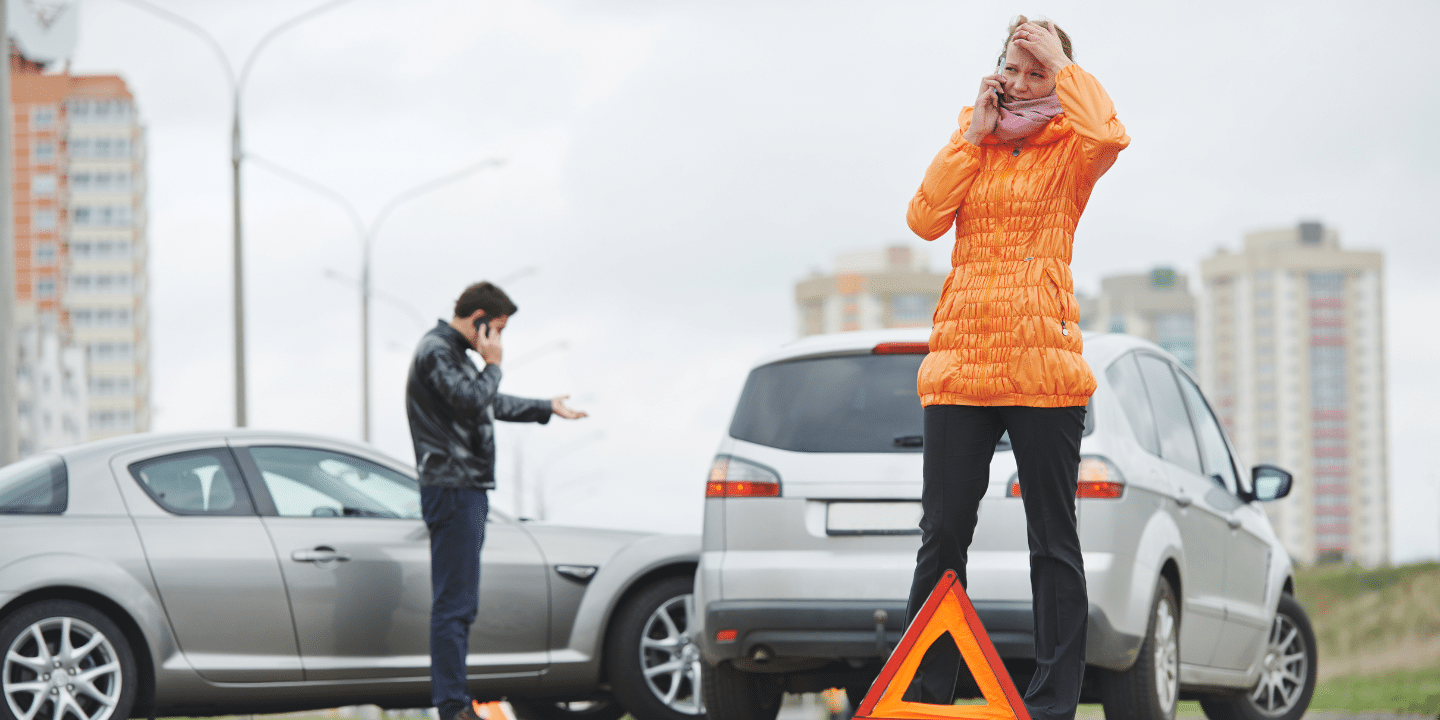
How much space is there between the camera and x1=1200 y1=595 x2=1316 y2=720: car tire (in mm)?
8438

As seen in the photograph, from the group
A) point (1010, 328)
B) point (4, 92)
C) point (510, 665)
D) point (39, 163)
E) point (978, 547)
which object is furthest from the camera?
point (39, 163)

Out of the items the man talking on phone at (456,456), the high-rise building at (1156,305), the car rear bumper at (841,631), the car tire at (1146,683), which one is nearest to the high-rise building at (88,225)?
the high-rise building at (1156,305)

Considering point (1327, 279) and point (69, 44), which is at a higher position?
point (69, 44)

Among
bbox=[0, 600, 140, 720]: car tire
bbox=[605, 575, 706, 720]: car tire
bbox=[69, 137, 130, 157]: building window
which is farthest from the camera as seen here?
bbox=[69, 137, 130, 157]: building window

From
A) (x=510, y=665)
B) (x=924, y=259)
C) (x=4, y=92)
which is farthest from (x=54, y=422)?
(x=510, y=665)

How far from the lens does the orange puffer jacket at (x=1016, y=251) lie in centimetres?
454

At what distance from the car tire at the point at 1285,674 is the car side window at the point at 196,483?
15.6 ft

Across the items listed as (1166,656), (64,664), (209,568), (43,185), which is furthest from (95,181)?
(1166,656)

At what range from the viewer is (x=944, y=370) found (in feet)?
15.2

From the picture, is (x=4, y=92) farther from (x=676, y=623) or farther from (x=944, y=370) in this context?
(x=944, y=370)

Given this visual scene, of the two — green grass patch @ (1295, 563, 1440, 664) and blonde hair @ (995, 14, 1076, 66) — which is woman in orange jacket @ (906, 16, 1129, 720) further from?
green grass patch @ (1295, 563, 1440, 664)

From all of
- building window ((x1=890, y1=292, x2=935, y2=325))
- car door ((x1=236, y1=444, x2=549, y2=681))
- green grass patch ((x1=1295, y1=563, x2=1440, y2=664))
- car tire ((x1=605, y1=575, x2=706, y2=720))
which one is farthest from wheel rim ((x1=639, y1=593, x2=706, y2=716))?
building window ((x1=890, y1=292, x2=935, y2=325))

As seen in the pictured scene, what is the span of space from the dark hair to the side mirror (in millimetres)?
3657

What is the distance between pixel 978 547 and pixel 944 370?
5.81 ft
